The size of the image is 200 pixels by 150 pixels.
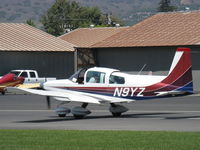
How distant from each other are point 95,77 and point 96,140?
994cm

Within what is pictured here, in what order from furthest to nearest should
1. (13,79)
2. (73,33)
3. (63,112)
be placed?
(73,33), (13,79), (63,112)

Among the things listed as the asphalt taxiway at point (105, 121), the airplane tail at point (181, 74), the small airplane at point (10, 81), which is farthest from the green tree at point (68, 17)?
the airplane tail at point (181, 74)

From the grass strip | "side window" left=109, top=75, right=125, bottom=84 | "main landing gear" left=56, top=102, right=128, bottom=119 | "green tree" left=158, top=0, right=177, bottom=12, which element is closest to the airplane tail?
"side window" left=109, top=75, right=125, bottom=84

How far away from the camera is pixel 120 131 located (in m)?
21.7

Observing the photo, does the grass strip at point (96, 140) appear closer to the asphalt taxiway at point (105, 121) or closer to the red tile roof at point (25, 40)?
the asphalt taxiway at point (105, 121)

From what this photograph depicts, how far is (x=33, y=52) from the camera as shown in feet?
224

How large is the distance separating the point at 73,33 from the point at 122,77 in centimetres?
5914

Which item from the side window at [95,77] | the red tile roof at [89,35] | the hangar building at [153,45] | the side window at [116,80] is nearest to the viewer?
the side window at [116,80]

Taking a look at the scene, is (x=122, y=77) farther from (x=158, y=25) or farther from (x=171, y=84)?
(x=158, y=25)

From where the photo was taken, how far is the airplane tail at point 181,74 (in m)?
26.9

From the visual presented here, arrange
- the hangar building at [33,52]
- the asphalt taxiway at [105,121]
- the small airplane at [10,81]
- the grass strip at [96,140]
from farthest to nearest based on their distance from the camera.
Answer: the hangar building at [33,52] → the small airplane at [10,81] → the asphalt taxiway at [105,121] → the grass strip at [96,140]

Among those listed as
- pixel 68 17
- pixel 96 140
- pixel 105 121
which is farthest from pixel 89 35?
pixel 96 140

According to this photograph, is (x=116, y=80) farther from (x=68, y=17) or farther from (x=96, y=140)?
(x=68, y=17)

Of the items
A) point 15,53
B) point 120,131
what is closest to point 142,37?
point 15,53
